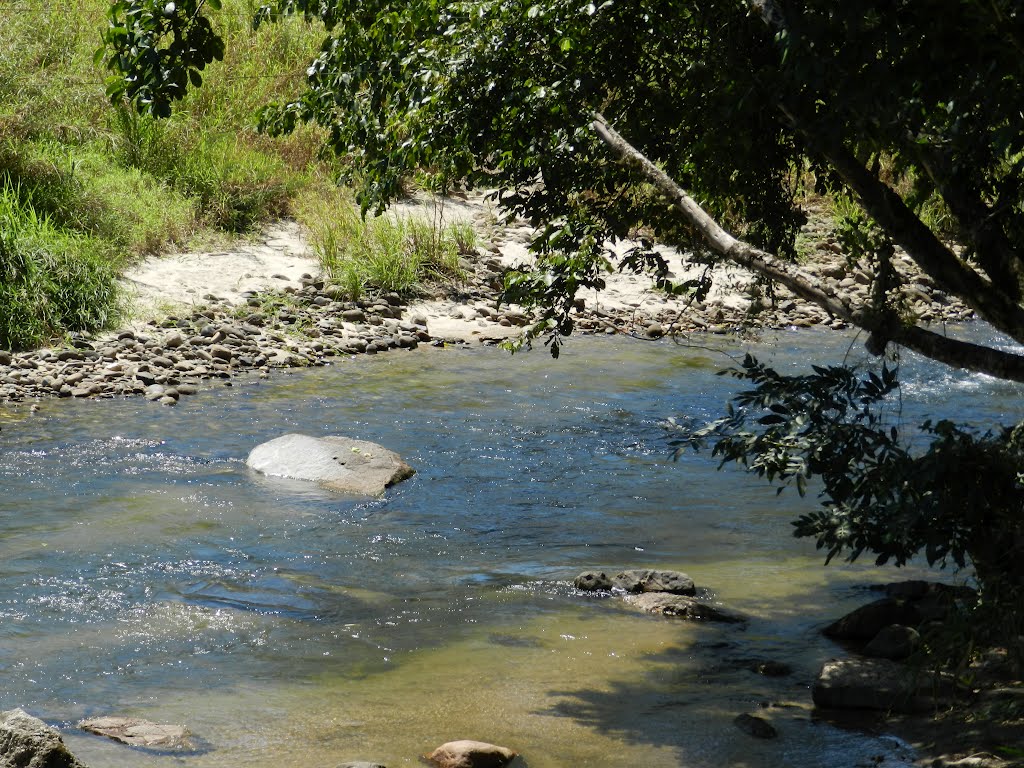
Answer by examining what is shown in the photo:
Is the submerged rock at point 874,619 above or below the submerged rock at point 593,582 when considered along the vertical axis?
above

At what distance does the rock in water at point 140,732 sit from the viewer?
4.57 m

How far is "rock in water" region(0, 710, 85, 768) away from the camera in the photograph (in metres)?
3.74

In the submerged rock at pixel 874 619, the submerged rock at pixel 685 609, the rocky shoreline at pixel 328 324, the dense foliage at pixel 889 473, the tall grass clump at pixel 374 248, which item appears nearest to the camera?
the dense foliage at pixel 889 473

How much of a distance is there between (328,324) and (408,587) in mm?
7424

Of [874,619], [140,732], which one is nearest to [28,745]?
[140,732]

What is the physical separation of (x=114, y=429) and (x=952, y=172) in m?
7.45

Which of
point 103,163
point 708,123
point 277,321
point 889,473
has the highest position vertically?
point 708,123

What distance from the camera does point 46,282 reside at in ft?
39.7

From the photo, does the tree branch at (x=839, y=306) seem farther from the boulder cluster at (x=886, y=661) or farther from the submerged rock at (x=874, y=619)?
the submerged rock at (x=874, y=619)

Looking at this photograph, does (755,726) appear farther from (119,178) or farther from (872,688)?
(119,178)

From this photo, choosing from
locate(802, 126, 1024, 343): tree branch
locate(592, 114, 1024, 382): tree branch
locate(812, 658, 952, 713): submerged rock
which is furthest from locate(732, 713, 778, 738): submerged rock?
locate(802, 126, 1024, 343): tree branch

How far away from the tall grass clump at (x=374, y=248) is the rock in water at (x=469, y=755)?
1029 cm

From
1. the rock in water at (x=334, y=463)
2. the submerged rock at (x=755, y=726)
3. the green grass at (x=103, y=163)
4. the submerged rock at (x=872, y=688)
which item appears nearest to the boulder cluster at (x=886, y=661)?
the submerged rock at (x=872, y=688)

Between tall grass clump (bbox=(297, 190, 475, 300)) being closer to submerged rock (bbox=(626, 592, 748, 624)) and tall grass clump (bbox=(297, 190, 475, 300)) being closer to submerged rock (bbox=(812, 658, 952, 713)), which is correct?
submerged rock (bbox=(626, 592, 748, 624))
